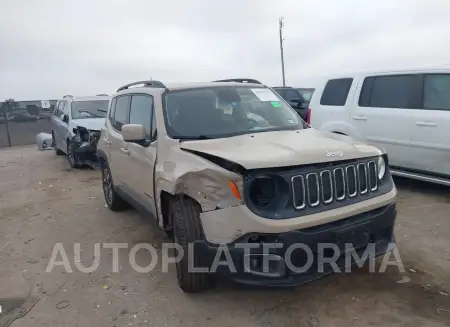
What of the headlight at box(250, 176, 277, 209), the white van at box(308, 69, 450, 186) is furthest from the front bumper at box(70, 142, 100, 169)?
the headlight at box(250, 176, 277, 209)

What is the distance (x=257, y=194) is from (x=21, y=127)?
17.8m

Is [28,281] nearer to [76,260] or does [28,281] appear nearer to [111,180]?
[76,260]

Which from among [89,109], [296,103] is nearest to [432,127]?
[296,103]

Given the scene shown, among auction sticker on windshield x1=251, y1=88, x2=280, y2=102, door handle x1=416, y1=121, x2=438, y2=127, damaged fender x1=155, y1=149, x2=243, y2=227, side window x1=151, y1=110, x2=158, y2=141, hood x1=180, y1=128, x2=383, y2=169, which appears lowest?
door handle x1=416, y1=121, x2=438, y2=127

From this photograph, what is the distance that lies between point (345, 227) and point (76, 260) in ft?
9.18

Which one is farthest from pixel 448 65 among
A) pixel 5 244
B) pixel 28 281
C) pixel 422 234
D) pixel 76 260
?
pixel 5 244

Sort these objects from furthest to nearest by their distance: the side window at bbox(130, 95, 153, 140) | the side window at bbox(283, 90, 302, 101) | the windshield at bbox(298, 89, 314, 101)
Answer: the windshield at bbox(298, 89, 314, 101) → the side window at bbox(283, 90, 302, 101) → the side window at bbox(130, 95, 153, 140)

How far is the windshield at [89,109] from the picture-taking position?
977 cm

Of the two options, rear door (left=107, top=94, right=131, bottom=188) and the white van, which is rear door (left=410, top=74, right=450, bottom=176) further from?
rear door (left=107, top=94, right=131, bottom=188)

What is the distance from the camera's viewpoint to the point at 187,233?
3.00 m

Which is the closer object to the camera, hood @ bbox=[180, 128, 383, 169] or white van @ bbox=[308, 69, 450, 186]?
hood @ bbox=[180, 128, 383, 169]

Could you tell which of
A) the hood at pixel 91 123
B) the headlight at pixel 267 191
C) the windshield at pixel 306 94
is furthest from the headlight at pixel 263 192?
the windshield at pixel 306 94

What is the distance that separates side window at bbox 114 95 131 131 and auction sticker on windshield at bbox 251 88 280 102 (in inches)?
62.4

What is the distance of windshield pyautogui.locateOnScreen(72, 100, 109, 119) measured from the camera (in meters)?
9.77
